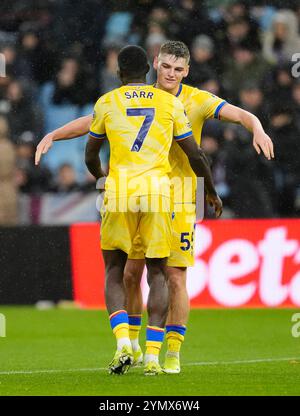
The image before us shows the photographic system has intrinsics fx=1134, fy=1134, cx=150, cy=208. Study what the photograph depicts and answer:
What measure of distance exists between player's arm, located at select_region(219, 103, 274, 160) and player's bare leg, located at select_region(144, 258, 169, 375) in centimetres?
101

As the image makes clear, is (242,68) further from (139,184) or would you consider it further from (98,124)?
(139,184)

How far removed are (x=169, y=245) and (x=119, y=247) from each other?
332 mm

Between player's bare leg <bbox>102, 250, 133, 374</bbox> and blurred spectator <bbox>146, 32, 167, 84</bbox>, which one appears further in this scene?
blurred spectator <bbox>146, 32, 167, 84</bbox>

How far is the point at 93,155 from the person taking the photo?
7645 millimetres

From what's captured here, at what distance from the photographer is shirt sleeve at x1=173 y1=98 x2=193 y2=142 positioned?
24.3ft

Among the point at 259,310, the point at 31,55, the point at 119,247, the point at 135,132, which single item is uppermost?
the point at 31,55

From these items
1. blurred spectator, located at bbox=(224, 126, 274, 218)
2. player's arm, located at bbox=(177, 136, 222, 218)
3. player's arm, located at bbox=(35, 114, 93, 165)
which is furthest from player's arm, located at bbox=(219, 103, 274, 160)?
blurred spectator, located at bbox=(224, 126, 274, 218)

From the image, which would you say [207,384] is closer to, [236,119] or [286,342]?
[236,119]

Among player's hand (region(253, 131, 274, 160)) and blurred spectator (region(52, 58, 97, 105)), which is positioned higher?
blurred spectator (region(52, 58, 97, 105))

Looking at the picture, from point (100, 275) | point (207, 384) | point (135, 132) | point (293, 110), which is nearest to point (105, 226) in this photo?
point (135, 132)

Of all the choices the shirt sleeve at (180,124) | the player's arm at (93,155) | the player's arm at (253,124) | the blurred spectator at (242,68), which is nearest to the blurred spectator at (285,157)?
the blurred spectator at (242,68)

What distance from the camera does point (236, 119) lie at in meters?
7.87

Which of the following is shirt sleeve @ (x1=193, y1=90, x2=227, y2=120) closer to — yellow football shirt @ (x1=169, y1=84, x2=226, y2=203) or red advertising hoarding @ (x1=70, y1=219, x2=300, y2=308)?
yellow football shirt @ (x1=169, y1=84, x2=226, y2=203)

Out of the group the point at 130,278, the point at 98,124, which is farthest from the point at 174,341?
the point at 98,124
